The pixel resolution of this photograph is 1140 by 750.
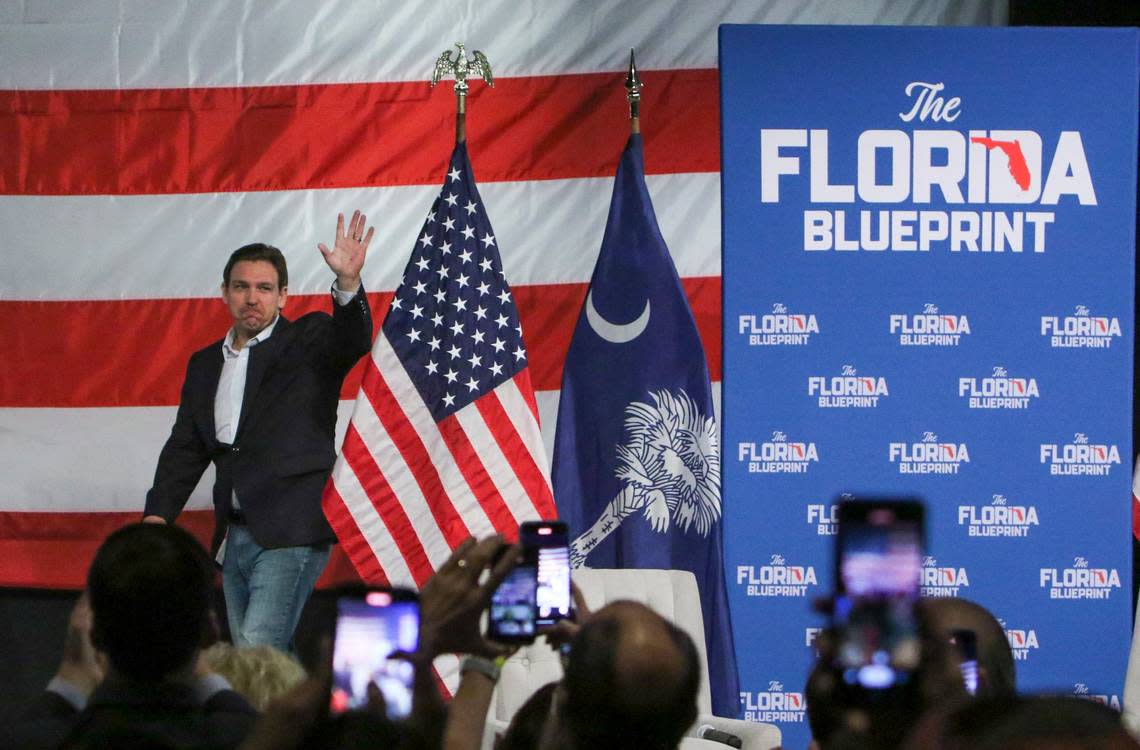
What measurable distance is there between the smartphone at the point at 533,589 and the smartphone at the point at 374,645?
0.23m

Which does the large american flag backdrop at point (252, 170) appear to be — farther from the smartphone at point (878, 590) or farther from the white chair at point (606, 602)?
the smartphone at point (878, 590)

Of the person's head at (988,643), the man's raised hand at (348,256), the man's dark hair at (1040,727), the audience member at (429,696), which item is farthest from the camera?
the man's raised hand at (348,256)

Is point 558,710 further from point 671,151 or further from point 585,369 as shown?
point 671,151

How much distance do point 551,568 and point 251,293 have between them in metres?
2.34

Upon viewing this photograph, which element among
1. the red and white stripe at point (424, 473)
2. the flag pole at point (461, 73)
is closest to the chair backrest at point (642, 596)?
the red and white stripe at point (424, 473)

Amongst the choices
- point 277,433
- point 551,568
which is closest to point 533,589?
point 551,568

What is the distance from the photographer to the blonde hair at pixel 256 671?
74.8 inches

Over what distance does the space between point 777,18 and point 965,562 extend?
1960 mm

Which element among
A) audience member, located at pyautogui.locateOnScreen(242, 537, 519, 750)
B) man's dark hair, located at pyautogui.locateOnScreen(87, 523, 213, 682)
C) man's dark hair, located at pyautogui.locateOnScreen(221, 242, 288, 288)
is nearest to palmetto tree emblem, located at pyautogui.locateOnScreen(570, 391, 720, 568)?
man's dark hair, located at pyautogui.locateOnScreen(221, 242, 288, 288)

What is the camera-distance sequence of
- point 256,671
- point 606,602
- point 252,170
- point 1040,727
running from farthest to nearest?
point 252,170, point 606,602, point 256,671, point 1040,727

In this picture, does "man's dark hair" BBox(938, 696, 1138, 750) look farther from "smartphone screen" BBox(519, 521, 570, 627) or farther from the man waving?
the man waving

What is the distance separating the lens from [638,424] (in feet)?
13.2

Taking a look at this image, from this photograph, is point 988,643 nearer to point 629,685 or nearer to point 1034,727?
point 629,685

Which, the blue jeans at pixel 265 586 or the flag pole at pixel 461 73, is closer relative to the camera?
the blue jeans at pixel 265 586
